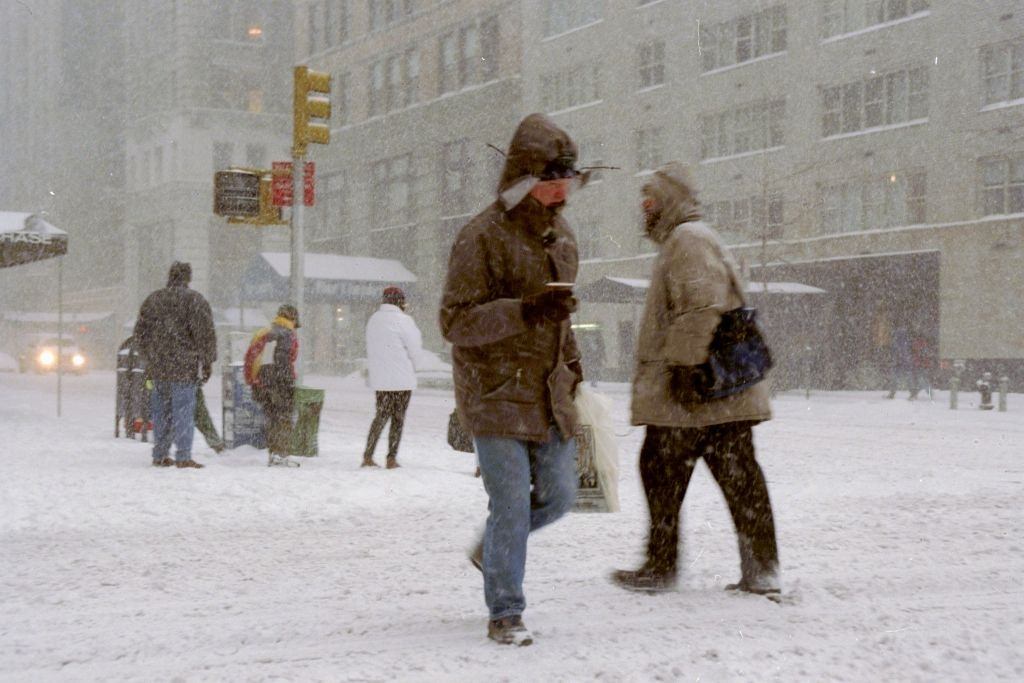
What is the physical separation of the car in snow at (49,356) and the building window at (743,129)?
23806 mm

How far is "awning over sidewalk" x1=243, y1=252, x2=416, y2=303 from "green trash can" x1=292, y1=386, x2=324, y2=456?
25455 millimetres

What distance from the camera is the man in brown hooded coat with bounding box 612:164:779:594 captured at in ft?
17.0

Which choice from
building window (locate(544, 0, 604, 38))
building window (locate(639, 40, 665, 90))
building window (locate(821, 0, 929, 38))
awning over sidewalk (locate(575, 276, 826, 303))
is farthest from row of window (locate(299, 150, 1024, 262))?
building window (locate(544, 0, 604, 38))

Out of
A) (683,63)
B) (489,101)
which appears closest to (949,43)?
(683,63)

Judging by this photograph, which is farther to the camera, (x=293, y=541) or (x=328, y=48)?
(x=328, y=48)

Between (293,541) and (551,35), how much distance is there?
3908 centimetres

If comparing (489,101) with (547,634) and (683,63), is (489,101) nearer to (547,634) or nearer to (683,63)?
(683,63)

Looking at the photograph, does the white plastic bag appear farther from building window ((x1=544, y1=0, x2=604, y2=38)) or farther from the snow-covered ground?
building window ((x1=544, y1=0, x2=604, y2=38))

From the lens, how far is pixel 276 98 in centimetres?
6156

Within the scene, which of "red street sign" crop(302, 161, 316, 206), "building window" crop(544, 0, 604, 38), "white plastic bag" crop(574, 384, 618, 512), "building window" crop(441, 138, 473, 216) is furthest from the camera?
"building window" crop(441, 138, 473, 216)

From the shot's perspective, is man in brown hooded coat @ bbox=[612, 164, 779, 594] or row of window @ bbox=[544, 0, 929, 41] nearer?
man in brown hooded coat @ bbox=[612, 164, 779, 594]

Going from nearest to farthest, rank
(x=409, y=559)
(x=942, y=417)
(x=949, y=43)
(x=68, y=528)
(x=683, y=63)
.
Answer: (x=409, y=559), (x=68, y=528), (x=942, y=417), (x=949, y=43), (x=683, y=63)

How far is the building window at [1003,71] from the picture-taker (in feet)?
97.7

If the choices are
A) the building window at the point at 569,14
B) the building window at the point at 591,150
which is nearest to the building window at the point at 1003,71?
the building window at the point at 591,150
